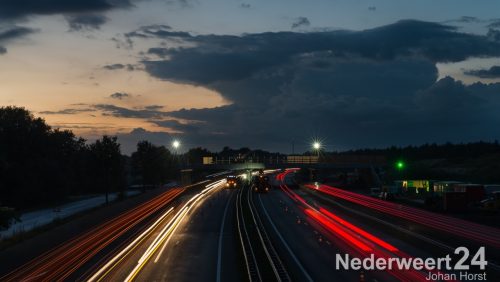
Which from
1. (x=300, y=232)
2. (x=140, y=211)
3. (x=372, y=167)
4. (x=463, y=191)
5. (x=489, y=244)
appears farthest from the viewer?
(x=372, y=167)

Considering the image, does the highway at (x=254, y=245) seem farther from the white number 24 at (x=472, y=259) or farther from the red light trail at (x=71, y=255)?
the white number 24 at (x=472, y=259)

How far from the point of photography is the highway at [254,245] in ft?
124

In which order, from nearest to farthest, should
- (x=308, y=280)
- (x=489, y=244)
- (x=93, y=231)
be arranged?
(x=308, y=280), (x=489, y=244), (x=93, y=231)

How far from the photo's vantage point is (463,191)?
7938 cm

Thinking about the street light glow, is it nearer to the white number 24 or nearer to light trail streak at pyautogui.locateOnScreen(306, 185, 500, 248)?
light trail streak at pyautogui.locateOnScreen(306, 185, 500, 248)

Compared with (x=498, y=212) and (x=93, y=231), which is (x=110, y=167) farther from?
(x=498, y=212)

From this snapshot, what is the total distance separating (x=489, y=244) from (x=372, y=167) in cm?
8633

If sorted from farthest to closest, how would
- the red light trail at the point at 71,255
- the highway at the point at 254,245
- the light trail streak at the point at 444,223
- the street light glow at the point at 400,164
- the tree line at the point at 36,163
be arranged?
the tree line at the point at 36,163 → the street light glow at the point at 400,164 → the light trail streak at the point at 444,223 → the red light trail at the point at 71,255 → the highway at the point at 254,245

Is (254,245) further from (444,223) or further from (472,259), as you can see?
(444,223)

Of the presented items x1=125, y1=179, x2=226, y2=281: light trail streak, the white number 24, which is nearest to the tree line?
x1=125, y1=179, x2=226, y2=281: light trail streak

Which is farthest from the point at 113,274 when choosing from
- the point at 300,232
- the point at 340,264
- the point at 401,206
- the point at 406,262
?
the point at 401,206

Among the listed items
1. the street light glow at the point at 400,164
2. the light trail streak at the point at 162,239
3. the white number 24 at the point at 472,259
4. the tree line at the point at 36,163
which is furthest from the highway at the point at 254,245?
the tree line at the point at 36,163

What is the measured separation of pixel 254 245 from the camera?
50.7 meters

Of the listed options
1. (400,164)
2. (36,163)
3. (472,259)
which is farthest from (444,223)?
(36,163)
